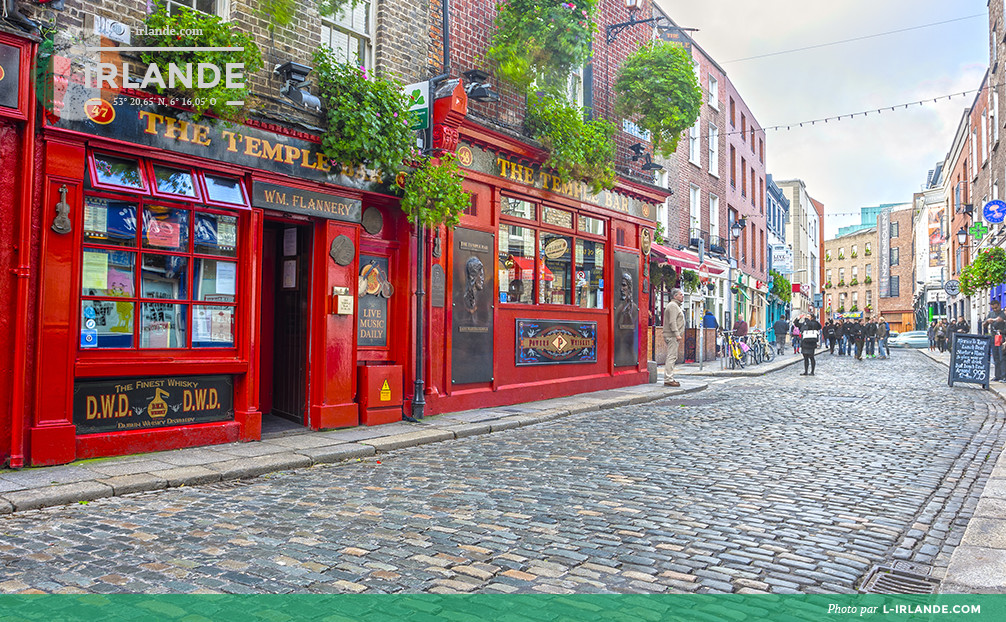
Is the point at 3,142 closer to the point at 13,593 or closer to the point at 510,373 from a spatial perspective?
the point at 13,593

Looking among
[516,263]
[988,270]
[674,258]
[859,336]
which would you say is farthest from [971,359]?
[859,336]

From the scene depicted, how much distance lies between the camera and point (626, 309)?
50.2ft

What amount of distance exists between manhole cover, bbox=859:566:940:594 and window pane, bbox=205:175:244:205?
697cm

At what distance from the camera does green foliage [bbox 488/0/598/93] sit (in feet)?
37.7

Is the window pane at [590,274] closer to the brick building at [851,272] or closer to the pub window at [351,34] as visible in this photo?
the pub window at [351,34]

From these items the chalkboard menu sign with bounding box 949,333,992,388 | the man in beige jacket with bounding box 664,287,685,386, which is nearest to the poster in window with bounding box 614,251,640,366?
the man in beige jacket with bounding box 664,287,685,386

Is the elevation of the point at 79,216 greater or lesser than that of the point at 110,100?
lesser

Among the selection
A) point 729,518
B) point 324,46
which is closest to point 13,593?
point 729,518

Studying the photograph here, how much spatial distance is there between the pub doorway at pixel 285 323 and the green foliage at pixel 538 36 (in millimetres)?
4491

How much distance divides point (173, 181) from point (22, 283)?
180 cm

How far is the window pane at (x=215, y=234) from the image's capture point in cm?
808

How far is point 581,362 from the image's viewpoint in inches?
553

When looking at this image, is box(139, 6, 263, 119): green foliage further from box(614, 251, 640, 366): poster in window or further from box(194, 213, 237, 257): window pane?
box(614, 251, 640, 366): poster in window

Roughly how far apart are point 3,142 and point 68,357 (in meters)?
1.95
